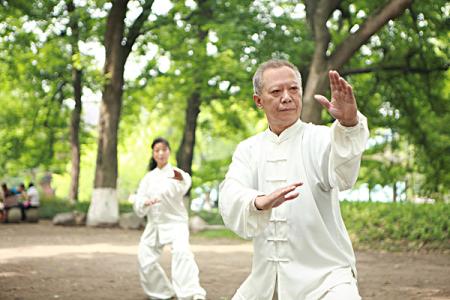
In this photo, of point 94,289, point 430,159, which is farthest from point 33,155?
point 94,289

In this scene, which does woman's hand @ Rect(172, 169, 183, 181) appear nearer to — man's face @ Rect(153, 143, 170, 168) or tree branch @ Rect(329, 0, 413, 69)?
man's face @ Rect(153, 143, 170, 168)

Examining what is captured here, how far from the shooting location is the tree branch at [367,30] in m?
15.2

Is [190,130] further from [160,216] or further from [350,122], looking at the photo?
[350,122]

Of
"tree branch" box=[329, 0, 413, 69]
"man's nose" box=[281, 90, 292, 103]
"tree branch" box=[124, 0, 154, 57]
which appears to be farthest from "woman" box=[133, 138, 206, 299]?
"tree branch" box=[124, 0, 154, 57]

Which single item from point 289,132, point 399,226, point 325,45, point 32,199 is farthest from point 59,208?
point 289,132

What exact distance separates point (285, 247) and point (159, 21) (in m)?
18.6

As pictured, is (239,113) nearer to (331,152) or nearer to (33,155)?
(33,155)

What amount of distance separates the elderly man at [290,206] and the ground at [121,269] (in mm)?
5091

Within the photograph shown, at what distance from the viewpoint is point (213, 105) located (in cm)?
2850

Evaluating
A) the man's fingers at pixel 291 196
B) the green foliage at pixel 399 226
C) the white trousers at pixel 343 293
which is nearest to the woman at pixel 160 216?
the white trousers at pixel 343 293

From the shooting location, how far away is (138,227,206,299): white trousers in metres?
8.11

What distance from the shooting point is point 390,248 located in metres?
14.6

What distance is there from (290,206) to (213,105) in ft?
82.1

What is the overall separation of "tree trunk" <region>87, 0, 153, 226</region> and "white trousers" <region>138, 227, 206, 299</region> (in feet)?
40.9
